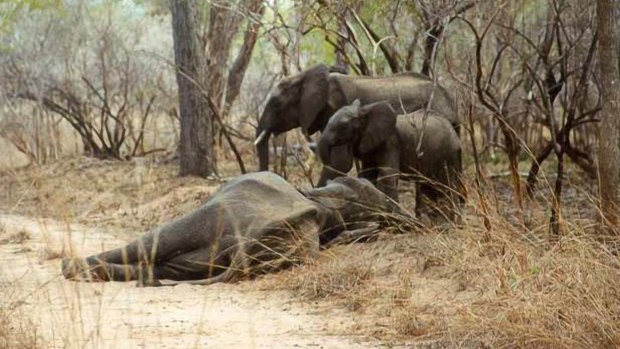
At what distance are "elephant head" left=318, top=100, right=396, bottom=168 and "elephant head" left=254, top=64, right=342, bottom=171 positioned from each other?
1.29m

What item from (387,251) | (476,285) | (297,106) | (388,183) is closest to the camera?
(476,285)

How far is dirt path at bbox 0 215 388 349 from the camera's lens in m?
4.73

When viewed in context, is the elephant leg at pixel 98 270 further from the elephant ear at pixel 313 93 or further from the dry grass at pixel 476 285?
the elephant ear at pixel 313 93

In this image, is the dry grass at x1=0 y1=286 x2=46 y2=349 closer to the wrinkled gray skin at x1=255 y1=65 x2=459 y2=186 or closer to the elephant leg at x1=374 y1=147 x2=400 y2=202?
the elephant leg at x1=374 y1=147 x2=400 y2=202

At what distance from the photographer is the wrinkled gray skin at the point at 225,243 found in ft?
21.2

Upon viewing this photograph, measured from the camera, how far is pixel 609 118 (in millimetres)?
6617

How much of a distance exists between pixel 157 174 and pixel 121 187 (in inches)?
37.1

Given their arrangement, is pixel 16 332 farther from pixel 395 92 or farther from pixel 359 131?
pixel 395 92

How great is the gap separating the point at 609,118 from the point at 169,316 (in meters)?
3.14

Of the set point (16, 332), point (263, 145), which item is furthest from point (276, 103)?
point (16, 332)

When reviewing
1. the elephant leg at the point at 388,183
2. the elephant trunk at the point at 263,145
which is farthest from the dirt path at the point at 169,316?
the elephant trunk at the point at 263,145

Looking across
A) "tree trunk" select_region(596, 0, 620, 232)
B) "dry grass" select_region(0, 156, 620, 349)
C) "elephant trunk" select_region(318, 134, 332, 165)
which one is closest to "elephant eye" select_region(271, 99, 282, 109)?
"elephant trunk" select_region(318, 134, 332, 165)

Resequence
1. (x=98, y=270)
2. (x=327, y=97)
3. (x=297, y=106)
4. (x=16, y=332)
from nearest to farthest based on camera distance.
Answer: (x=16, y=332), (x=98, y=270), (x=327, y=97), (x=297, y=106)

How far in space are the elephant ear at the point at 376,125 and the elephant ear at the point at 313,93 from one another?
1303mm
